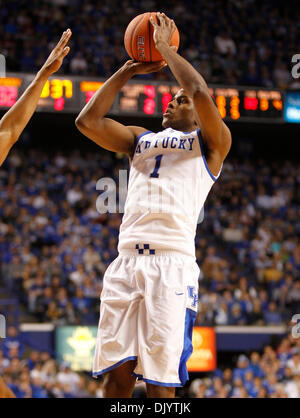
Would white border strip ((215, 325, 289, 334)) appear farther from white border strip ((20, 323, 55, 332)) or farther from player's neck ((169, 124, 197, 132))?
player's neck ((169, 124, 197, 132))

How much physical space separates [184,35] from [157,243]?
1363 centimetres

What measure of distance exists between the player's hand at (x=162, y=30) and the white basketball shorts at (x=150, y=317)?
1106 millimetres

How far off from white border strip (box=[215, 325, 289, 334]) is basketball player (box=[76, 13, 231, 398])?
8486 mm

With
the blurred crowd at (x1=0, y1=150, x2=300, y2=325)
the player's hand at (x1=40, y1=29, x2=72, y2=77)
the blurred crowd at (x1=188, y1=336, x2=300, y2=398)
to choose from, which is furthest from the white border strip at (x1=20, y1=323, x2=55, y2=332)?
the player's hand at (x1=40, y1=29, x2=72, y2=77)

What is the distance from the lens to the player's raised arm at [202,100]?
331cm

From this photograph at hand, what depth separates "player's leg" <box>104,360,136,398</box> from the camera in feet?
10.6

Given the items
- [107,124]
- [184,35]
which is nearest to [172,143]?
[107,124]

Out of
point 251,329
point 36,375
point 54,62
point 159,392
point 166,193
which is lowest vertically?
point 36,375

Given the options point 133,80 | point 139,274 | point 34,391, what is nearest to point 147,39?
point 139,274

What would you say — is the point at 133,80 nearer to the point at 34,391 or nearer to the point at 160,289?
the point at 34,391

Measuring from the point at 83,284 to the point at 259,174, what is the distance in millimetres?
6498

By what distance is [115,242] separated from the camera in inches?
511

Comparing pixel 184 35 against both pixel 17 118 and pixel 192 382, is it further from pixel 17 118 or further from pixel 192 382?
pixel 17 118

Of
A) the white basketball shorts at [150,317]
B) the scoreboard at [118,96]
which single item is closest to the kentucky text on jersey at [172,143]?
the white basketball shorts at [150,317]
